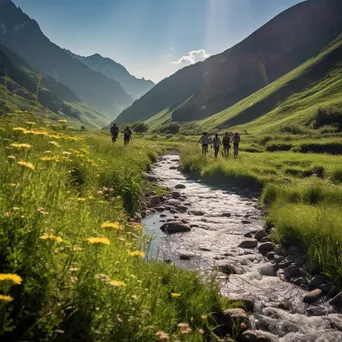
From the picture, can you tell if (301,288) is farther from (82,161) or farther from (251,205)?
(251,205)

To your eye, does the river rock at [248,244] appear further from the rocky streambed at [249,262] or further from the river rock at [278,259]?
the river rock at [278,259]

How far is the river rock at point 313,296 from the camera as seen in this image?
8.24 meters

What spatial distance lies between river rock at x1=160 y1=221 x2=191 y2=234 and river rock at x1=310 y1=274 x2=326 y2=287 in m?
5.57

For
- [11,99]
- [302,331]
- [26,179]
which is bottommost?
[302,331]

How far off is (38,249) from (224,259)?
26.3 feet

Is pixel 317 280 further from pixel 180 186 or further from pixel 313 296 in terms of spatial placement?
pixel 180 186

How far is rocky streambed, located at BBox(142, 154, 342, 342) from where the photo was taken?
7.18 m

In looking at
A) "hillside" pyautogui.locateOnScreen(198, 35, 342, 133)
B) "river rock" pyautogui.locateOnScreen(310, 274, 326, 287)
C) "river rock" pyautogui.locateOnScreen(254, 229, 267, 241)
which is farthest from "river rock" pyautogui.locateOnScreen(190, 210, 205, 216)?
"hillside" pyautogui.locateOnScreen(198, 35, 342, 133)

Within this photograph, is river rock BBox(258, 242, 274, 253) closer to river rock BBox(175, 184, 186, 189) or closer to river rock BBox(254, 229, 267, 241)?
river rock BBox(254, 229, 267, 241)

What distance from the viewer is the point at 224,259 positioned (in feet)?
34.8

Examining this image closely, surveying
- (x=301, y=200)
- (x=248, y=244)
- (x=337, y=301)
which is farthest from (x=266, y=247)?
(x=301, y=200)

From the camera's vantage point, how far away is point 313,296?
27.3ft

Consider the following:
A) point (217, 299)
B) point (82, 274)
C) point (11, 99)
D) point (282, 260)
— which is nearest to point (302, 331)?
point (217, 299)

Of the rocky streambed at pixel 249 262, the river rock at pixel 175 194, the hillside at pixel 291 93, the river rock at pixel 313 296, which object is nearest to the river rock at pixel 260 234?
the rocky streambed at pixel 249 262
